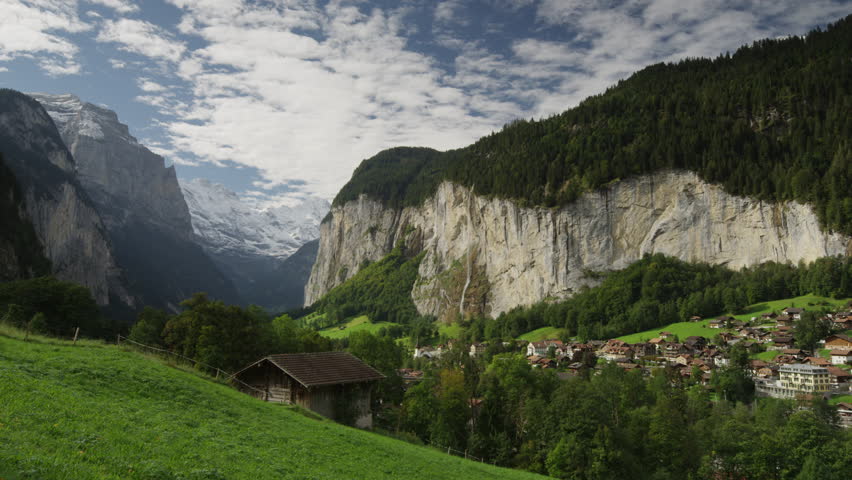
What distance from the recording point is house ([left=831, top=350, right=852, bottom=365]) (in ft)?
245

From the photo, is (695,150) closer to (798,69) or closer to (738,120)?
(738,120)

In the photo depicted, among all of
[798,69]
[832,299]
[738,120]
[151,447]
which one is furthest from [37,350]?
[798,69]

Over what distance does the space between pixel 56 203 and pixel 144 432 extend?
175 meters

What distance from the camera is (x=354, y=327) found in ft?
570

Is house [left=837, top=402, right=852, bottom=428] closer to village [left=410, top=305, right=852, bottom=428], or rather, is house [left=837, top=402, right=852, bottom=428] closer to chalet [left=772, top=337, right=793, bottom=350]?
village [left=410, top=305, right=852, bottom=428]

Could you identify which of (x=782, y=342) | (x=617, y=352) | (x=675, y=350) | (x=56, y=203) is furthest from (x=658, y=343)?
(x=56, y=203)

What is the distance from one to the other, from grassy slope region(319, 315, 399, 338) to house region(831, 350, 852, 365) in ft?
383

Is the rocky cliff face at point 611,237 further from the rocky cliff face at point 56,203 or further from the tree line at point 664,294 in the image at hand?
the rocky cliff face at point 56,203

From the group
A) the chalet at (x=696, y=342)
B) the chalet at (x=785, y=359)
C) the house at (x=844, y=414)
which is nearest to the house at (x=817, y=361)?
the chalet at (x=785, y=359)

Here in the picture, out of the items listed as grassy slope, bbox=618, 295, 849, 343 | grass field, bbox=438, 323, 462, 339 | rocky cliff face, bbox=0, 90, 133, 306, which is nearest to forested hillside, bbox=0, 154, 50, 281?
rocky cliff face, bbox=0, 90, 133, 306

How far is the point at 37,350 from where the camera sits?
2006 cm

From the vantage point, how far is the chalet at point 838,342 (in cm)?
7625

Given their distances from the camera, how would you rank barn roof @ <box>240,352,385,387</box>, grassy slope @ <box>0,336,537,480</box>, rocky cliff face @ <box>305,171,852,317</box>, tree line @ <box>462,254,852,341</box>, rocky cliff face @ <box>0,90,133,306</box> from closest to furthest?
grassy slope @ <box>0,336,537,480</box> → barn roof @ <box>240,352,385,387</box> → tree line @ <box>462,254,852,341</box> → rocky cliff face @ <box>305,171,852,317</box> → rocky cliff face @ <box>0,90,133,306</box>

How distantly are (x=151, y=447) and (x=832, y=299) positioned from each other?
4577 inches
